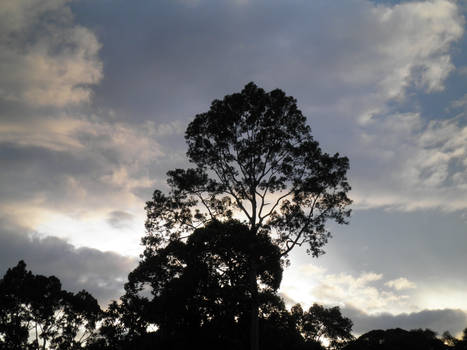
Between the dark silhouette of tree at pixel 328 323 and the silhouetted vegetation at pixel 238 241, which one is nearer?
the silhouetted vegetation at pixel 238 241

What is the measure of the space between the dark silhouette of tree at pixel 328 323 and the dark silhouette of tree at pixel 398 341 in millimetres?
25818

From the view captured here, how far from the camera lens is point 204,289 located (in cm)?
2506

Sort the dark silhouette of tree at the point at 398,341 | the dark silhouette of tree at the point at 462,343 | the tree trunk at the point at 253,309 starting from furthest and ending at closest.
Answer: the dark silhouette of tree at the point at 398,341 < the dark silhouette of tree at the point at 462,343 < the tree trunk at the point at 253,309

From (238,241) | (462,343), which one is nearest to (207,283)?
(238,241)

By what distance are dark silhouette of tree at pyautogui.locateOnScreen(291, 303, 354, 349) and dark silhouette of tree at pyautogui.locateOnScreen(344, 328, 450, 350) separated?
2582 centimetres

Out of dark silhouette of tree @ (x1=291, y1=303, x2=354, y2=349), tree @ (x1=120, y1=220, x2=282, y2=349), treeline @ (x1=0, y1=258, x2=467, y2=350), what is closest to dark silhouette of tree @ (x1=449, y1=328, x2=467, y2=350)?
treeline @ (x1=0, y1=258, x2=467, y2=350)

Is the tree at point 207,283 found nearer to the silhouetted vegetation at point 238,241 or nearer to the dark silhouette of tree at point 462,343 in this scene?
the silhouetted vegetation at point 238,241

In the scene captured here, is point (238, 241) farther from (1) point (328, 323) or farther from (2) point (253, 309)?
(1) point (328, 323)

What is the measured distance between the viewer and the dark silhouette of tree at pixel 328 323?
47.0m

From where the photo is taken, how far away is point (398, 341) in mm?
20375

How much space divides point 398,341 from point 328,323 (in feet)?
101

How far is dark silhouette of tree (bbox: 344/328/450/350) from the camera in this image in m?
19.6

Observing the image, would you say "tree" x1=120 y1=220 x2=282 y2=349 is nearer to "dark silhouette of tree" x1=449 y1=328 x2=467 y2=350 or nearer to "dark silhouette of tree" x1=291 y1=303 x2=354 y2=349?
"dark silhouette of tree" x1=449 y1=328 x2=467 y2=350

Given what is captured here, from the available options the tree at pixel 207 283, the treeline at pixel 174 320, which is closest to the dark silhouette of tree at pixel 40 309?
the treeline at pixel 174 320
